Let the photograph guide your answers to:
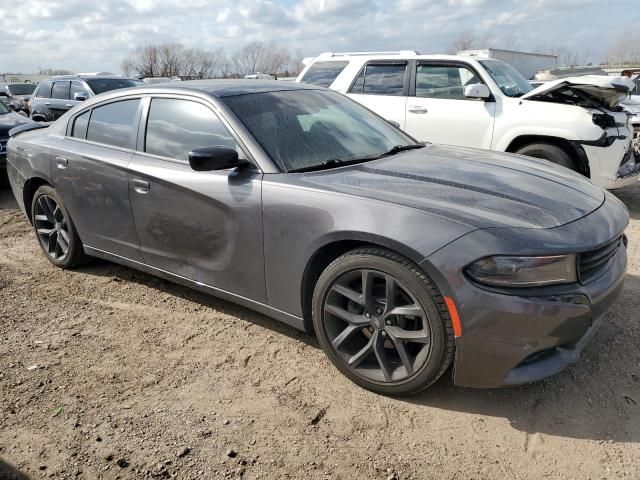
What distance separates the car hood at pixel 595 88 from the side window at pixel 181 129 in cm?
441

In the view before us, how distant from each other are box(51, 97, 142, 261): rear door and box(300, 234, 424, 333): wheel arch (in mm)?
1486

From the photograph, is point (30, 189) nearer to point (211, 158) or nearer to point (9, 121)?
point (211, 158)

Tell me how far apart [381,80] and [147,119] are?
4.45 metres

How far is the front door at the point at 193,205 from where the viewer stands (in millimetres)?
3025

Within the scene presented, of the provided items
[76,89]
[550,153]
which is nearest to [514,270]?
[550,153]

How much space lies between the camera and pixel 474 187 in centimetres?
275

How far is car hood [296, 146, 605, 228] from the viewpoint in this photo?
245 centimetres

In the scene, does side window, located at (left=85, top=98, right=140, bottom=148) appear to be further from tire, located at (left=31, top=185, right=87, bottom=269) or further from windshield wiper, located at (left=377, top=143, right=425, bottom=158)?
windshield wiper, located at (left=377, top=143, right=425, bottom=158)

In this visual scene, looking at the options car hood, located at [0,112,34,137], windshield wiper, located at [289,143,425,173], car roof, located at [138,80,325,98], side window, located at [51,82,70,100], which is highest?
car roof, located at [138,80,325,98]

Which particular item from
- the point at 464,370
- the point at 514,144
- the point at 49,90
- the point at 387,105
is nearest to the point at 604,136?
the point at 514,144

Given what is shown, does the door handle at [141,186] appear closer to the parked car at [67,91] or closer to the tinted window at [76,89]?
the parked car at [67,91]

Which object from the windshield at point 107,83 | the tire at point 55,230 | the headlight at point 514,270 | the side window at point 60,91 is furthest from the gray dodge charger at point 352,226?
the side window at point 60,91

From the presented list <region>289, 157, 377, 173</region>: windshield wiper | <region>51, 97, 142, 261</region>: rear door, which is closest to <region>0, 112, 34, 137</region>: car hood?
<region>51, 97, 142, 261</region>: rear door

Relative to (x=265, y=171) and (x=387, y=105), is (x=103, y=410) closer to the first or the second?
(x=265, y=171)
